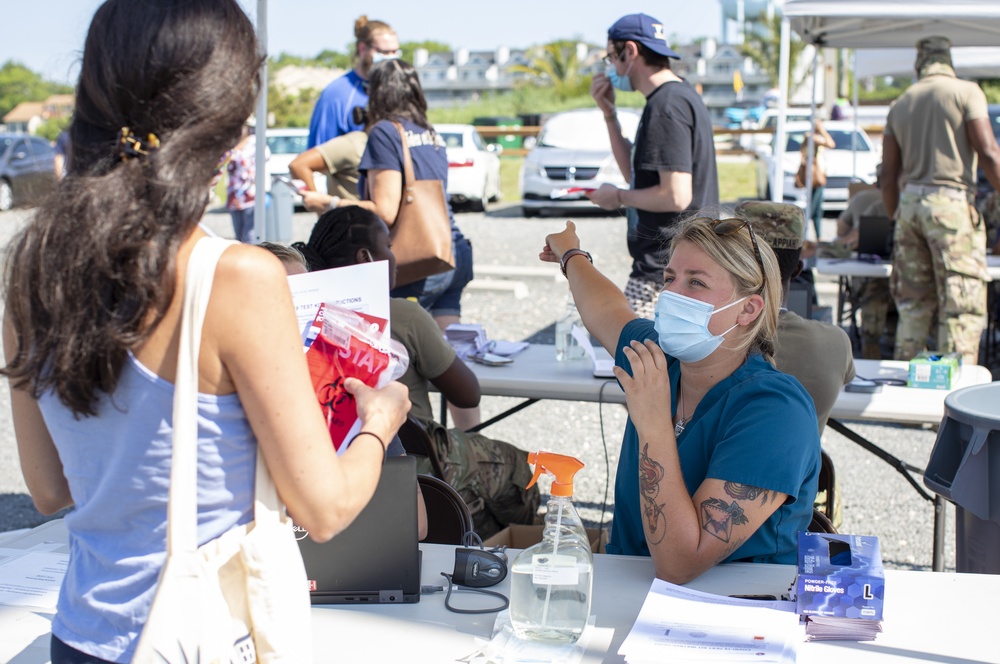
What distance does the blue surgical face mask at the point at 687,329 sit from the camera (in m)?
2.01

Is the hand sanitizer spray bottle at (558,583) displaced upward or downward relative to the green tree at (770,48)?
downward

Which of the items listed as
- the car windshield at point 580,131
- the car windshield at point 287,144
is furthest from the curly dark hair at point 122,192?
the car windshield at point 287,144

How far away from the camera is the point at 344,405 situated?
1.35 m

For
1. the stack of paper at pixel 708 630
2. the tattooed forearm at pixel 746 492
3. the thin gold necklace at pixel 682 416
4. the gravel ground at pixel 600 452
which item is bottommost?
the gravel ground at pixel 600 452

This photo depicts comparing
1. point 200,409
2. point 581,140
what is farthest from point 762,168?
point 200,409

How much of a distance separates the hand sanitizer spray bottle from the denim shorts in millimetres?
2580

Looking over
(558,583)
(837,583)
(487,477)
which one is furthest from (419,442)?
(837,583)

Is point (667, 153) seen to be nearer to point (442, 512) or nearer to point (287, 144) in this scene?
point (442, 512)

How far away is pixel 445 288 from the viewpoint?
166 inches

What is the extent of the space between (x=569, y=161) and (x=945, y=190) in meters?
8.74

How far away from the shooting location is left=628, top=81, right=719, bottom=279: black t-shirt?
12.3ft

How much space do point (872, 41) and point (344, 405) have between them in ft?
22.9

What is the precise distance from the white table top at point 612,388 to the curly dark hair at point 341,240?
769 millimetres

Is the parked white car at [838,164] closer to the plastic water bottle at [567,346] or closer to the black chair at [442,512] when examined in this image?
the plastic water bottle at [567,346]
